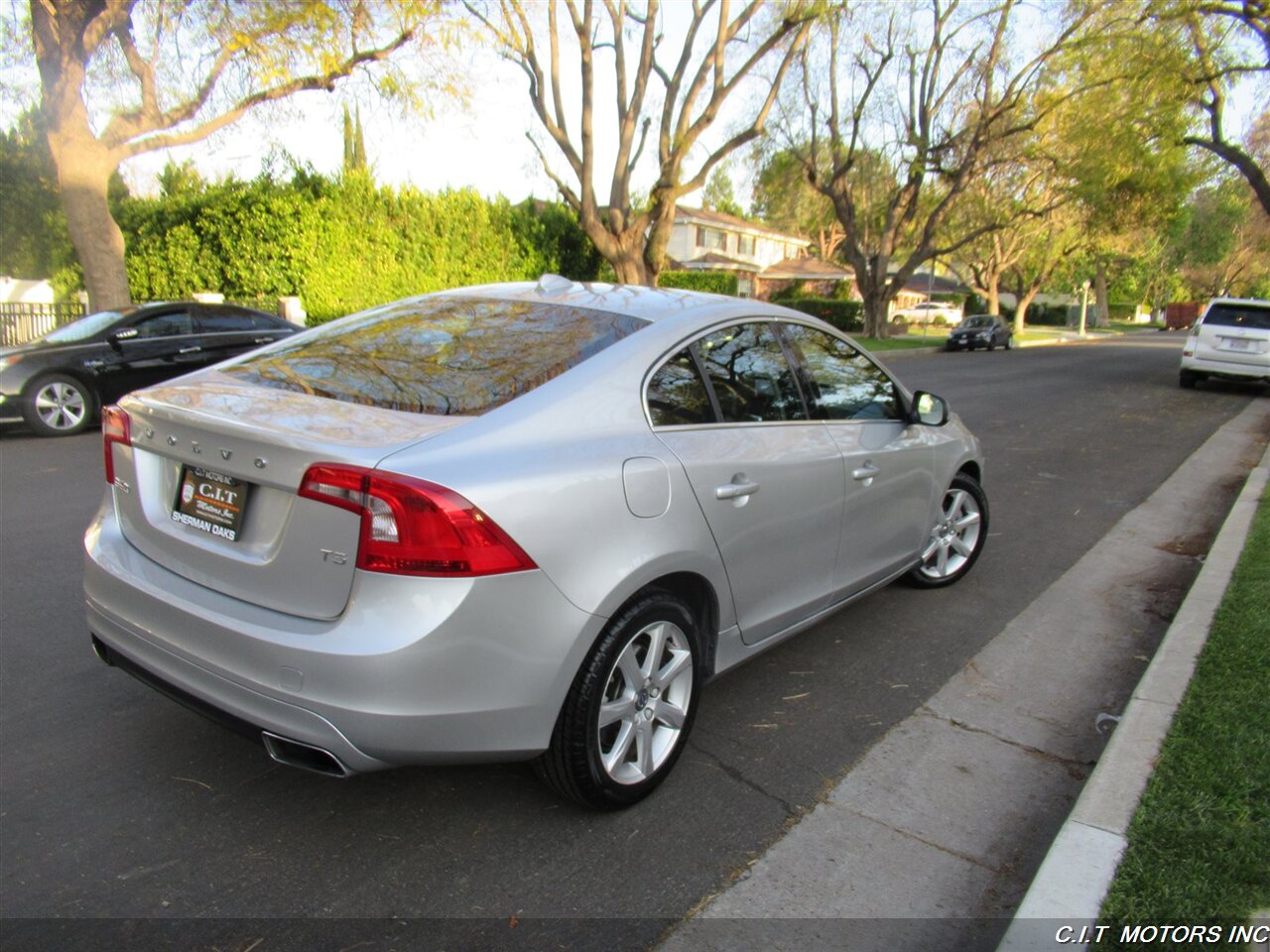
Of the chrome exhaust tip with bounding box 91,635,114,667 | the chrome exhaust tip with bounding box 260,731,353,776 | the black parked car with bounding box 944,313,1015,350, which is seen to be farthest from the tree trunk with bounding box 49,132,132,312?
the black parked car with bounding box 944,313,1015,350

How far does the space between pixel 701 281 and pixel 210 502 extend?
32898mm

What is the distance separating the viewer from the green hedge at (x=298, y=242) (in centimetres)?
1925

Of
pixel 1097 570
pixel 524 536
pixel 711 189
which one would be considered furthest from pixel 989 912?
pixel 711 189

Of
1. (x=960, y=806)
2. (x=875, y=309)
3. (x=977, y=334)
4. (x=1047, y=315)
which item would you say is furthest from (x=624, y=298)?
(x=1047, y=315)

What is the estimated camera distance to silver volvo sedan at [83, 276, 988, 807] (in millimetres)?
2469

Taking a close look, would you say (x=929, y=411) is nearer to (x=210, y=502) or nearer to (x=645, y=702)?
(x=645, y=702)

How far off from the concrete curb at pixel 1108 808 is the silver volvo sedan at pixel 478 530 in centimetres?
119

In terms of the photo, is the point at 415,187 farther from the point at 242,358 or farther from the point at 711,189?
the point at 711,189

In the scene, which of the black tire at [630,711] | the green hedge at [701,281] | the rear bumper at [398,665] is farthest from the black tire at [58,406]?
the green hedge at [701,281]

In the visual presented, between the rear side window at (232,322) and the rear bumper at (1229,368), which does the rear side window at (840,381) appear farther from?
the rear bumper at (1229,368)

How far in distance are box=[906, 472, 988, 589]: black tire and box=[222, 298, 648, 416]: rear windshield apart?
261 cm

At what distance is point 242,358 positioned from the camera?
3537 mm

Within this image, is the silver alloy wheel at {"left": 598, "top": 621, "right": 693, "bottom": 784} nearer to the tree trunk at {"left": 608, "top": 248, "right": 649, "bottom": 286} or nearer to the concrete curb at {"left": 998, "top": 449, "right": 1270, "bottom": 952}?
the concrete curb at {"left": 998, "top": 449, "right": 1270, "bottom": 952}

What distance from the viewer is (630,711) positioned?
117 inches
